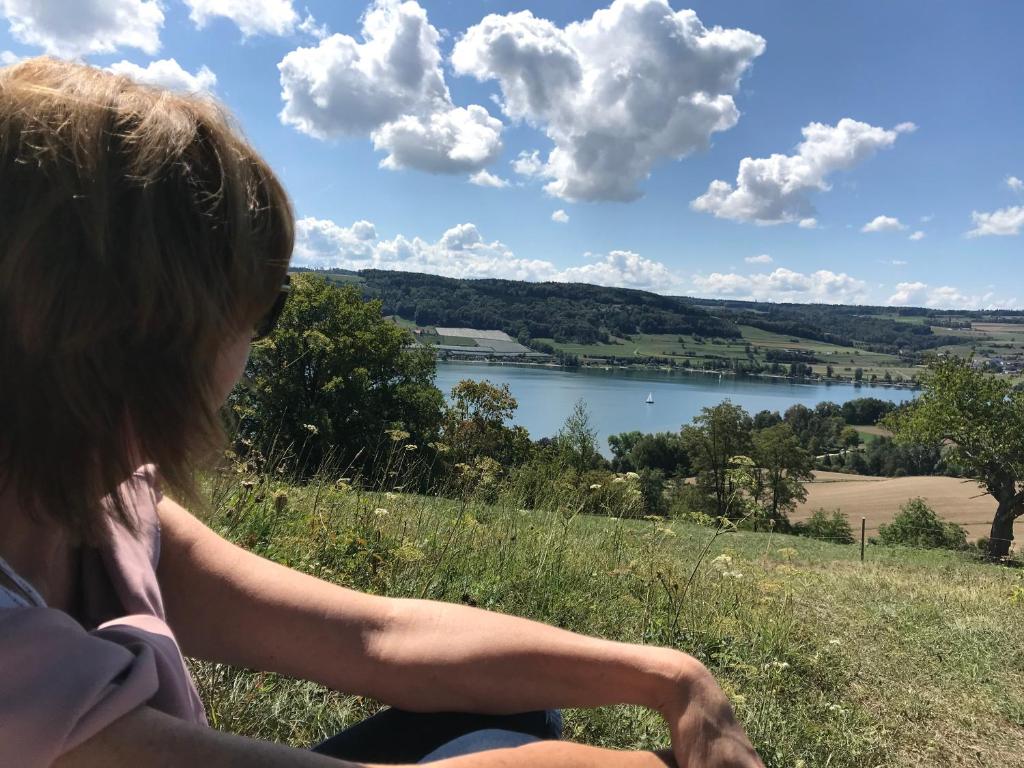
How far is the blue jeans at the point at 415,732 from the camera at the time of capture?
1.05 metres

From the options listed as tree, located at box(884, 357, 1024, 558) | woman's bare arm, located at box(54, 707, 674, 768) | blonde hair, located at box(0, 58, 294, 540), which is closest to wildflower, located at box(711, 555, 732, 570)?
woman's bare arm, located at box(54, 707, 674, 768)

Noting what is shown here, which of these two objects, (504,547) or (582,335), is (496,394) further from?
(582,335)

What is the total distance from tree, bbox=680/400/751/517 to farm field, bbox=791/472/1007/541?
16.7ft

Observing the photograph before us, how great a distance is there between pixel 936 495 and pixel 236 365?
152 feet

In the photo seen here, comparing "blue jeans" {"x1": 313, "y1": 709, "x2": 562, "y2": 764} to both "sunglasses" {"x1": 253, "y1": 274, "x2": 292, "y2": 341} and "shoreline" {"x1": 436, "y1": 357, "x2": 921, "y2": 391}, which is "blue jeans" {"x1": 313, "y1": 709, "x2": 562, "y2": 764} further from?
"shoreline" {"x1": 436, "y1": 357, "x2": 921, "y2": 391}

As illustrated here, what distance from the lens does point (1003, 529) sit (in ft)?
66.1

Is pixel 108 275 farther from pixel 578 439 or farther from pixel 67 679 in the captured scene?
pixel 578 439

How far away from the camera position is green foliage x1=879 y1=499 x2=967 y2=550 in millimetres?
26734

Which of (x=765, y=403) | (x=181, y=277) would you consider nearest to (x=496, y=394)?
(x=181, y=277)

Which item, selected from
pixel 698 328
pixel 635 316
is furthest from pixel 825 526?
Result: pixel 698 328

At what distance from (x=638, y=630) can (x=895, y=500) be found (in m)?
42.5

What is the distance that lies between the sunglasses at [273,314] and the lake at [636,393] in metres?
40.4

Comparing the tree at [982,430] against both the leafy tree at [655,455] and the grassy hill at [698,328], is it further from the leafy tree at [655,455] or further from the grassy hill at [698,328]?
the grassy hill at [698,328]

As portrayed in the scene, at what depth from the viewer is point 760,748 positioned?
7.55 ft
